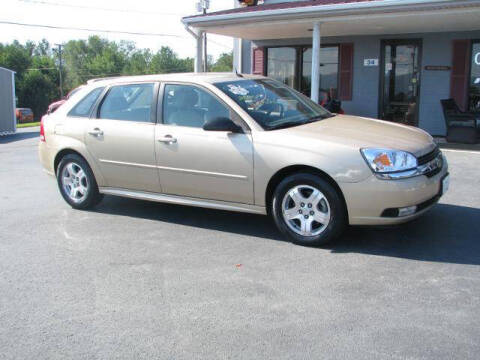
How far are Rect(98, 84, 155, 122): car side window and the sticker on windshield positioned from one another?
36.4 inches

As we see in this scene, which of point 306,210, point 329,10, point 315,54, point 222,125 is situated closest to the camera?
point 306,210

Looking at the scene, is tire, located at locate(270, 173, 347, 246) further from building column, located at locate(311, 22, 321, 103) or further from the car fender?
building column, located at locate(311, 22, 321, 103)

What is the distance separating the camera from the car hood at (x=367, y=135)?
16.2 feet

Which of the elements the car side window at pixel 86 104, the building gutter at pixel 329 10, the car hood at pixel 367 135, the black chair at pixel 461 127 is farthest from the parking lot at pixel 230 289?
the black chair at pixel 461 127

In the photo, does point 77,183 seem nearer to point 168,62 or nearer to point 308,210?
point 308,210

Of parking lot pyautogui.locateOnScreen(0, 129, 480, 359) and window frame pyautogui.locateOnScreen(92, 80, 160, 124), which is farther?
window frame pyautogui.locateOnScreen(92, 80, 160, 124)

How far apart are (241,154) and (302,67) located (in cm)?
1076

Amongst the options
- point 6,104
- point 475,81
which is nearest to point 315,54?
point 475,81

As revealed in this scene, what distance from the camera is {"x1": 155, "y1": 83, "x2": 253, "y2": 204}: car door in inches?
212

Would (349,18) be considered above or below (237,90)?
above

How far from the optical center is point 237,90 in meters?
5.81

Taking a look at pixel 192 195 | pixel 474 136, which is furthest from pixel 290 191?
pixel 474 136

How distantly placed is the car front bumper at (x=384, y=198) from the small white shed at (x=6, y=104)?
58.3ft

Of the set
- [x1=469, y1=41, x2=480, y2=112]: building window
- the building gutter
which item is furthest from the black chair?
the building gutter
